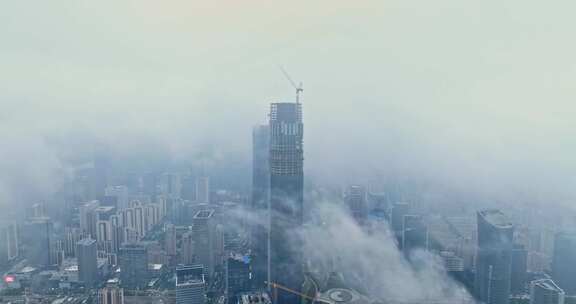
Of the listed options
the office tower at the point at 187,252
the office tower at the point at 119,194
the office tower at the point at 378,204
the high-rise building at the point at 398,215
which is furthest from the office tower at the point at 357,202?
the office tower at the point at 119,194

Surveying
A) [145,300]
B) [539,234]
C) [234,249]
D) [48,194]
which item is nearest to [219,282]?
[234,249]

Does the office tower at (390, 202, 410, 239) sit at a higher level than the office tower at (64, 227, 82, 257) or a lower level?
higher

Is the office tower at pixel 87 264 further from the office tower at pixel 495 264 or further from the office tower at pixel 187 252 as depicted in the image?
the office tower at pixel 495 264

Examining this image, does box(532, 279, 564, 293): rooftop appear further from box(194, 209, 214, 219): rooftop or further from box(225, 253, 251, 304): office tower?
box(194, 209, 214, 219): rooftop

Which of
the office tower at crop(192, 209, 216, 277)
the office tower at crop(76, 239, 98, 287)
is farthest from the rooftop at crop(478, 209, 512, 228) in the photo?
the office tower at crop(76, 239, 98, 287)

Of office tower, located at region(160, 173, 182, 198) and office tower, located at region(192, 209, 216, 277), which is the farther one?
office tower, located at region(160, 173, 182, 198)

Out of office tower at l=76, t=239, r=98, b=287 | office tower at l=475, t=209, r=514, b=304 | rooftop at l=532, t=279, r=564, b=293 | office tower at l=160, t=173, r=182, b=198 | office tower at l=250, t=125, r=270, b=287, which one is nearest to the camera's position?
rooftop at l=532, t=279, r=564, b=293

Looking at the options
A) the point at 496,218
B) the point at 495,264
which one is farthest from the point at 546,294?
the point at 496,218

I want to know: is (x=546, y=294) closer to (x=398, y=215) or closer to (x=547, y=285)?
(x=547, y=285)
